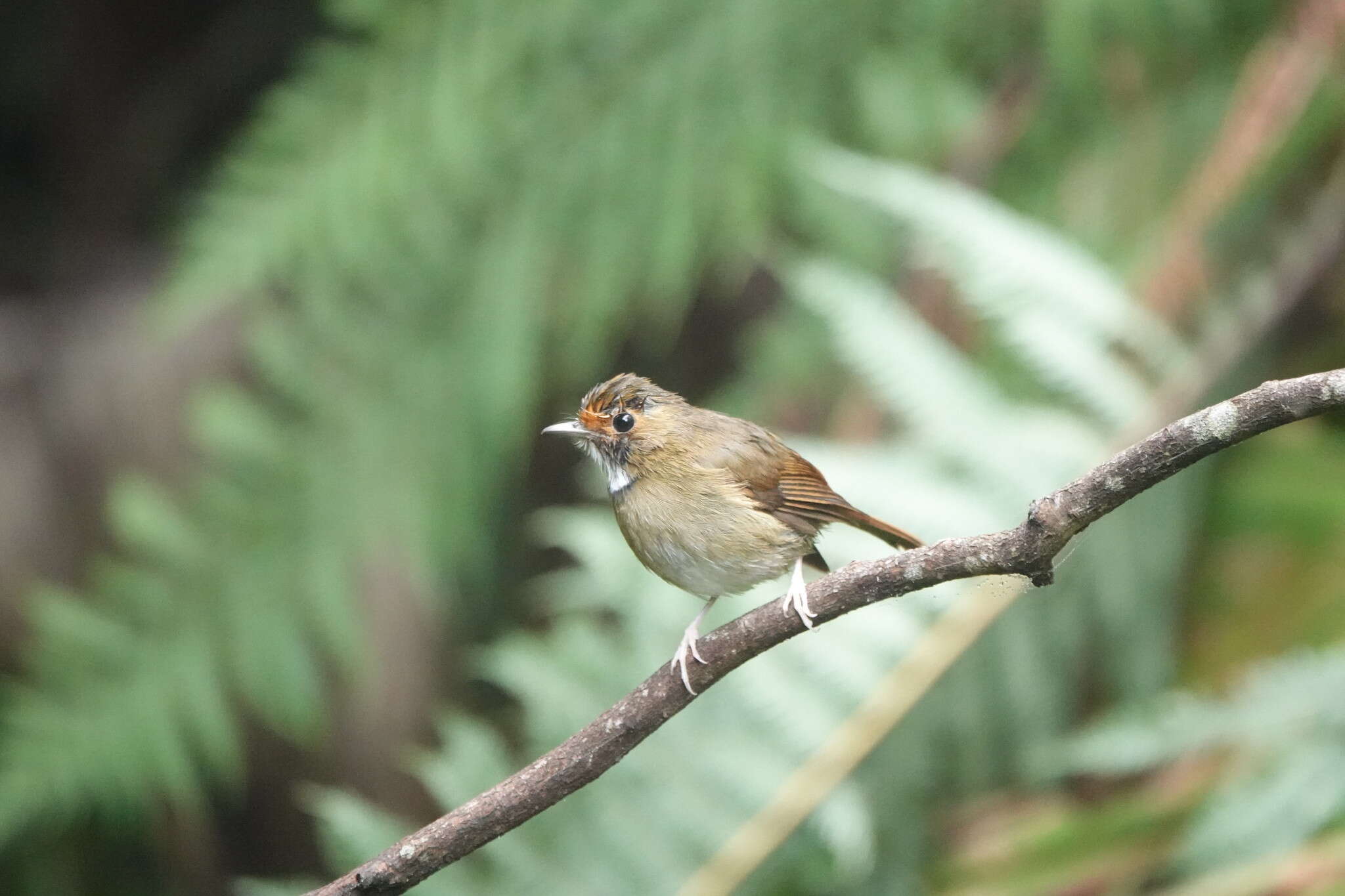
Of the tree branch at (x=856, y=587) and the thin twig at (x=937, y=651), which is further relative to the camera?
the thin twig at (x=937, y=651)

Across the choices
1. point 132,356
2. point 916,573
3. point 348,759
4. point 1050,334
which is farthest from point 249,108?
point 916,573

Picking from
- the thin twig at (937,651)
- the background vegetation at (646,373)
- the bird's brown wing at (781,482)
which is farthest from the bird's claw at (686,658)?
the background vegetation at (646,373)

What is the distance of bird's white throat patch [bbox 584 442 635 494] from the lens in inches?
59.4

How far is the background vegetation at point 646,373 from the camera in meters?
2.66

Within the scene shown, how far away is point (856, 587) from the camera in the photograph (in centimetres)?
99

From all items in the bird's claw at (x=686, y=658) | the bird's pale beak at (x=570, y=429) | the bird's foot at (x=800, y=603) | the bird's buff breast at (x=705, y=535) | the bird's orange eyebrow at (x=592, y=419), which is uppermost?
the bird's orange eyebrow at (x=592, y=419)

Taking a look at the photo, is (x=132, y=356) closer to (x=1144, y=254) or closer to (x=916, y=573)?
(x=1144, y=254)

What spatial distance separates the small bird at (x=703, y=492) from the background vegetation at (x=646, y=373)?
99 cm

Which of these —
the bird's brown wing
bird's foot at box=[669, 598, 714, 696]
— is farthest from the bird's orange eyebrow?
bird's foot at box=[669, 598, 714, 696]

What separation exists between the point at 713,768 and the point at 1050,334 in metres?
1.29

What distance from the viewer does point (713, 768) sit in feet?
8.39

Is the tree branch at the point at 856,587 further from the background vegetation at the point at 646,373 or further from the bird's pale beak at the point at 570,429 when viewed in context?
the background vegetation at the point at 646,373

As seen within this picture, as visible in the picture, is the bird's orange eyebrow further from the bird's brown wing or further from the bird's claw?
the bird's claw

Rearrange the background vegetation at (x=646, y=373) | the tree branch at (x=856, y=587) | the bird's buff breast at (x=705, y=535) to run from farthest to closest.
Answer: the background vegetation at (x=646, y=373), the bird's buff breast at (x=705, y=535), the tree branch at (x=856, y=587)
